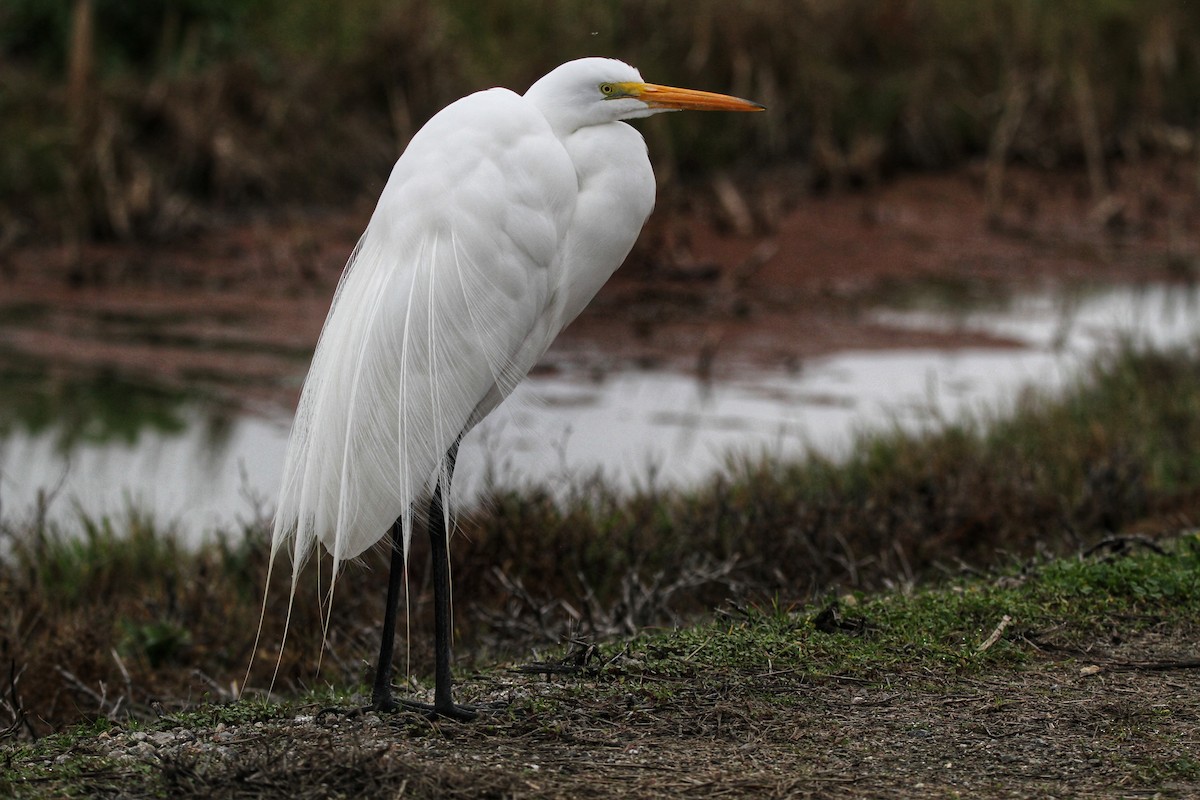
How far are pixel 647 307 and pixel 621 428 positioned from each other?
7.49 feet

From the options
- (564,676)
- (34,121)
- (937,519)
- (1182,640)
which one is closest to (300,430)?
(564,676)

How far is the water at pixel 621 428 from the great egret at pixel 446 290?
1.97 meters

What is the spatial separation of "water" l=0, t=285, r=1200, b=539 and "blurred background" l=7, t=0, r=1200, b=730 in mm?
36

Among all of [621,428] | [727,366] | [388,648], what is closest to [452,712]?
[388,648]

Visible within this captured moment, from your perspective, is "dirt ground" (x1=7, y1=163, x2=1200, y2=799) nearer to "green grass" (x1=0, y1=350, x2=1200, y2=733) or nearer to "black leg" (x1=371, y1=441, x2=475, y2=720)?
"black leg" (x1=371, y1=441, x2=475, y2=720)

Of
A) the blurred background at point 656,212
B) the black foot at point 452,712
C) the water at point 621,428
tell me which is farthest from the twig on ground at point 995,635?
the blurred background at point 656,212

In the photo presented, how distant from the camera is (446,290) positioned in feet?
10.2

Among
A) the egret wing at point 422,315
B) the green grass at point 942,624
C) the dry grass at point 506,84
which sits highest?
the dry grass at point 506,84

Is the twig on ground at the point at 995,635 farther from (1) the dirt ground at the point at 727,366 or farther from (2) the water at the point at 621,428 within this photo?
(2) the water at the point at 621,428

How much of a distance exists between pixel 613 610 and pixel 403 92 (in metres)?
8.51

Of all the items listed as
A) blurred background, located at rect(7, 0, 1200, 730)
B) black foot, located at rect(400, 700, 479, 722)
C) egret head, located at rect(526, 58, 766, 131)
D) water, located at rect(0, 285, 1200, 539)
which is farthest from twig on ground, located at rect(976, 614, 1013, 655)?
water, located at rect(0, 285, 1200, 539)

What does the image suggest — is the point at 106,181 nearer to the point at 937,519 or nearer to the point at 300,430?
the point at 937,519

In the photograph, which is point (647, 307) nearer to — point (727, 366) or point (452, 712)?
point (727, 366)

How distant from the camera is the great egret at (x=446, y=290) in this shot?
3057 mm
